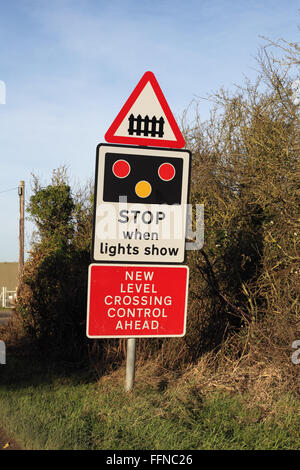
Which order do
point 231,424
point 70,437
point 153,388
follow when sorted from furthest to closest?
1. point 153,388
2. point 231,424
3. point 70,437

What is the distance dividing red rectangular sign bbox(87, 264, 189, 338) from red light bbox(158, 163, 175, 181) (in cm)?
91

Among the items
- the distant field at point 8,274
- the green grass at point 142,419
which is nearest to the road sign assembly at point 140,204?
the green grass at point 142,419

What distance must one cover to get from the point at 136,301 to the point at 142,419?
1.13m

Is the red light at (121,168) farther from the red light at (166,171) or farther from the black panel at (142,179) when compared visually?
the red light at (166,171)

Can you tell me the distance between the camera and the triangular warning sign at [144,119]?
573cm

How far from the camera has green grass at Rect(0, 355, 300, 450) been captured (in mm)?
4996

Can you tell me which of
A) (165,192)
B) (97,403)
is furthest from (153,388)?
(165,192)

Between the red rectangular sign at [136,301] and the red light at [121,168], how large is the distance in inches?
35.6

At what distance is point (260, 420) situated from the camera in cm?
570

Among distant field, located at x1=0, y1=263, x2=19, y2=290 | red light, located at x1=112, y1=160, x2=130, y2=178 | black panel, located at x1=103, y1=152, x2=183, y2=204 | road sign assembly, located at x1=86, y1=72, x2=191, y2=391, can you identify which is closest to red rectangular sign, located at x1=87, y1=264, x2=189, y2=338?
road sign assembly, located at x1=86, y1=72, x2=191, y2=391

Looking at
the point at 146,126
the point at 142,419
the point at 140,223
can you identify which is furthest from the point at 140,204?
the point at 142,419

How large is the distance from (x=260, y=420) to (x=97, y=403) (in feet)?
5.72

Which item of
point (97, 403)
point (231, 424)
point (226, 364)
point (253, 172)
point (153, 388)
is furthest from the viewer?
point (253, 172)

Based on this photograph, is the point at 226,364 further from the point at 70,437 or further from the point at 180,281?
the point at 70,437
